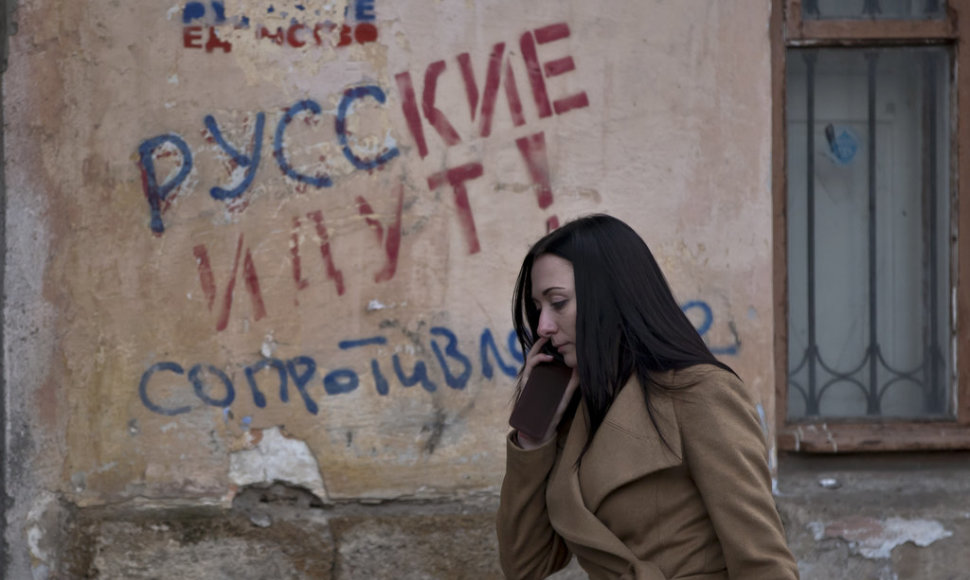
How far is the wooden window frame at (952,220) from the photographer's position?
4.16 metres

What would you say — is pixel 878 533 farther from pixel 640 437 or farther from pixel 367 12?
pixel 367 12

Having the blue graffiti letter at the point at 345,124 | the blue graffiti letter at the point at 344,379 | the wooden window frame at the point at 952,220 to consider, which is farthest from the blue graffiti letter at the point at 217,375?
the wooden window frame at the point at 952,220

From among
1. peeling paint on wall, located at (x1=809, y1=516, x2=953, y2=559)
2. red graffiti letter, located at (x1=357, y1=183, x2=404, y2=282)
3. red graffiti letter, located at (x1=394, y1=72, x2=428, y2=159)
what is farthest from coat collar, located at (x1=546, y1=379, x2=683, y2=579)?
peeling paint on wall, located at (x1=809, y1=516, x2=953, y2=559)

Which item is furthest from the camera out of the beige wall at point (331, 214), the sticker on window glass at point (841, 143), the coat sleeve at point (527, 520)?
the sticker on window glass at point (841, 143)

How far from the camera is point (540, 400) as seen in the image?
8.45 ft

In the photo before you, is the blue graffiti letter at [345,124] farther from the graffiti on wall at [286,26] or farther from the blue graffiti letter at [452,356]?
the blue graffiti letter at [452,356]

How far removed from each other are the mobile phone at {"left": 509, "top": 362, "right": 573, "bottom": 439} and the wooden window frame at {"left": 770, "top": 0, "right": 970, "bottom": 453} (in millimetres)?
1823

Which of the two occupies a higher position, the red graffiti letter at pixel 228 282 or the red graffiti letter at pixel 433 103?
the red graffiti letter at pixel 433 103

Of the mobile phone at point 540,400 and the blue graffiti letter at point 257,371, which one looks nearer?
the mobile phone at point 540,400

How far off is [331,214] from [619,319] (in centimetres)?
185

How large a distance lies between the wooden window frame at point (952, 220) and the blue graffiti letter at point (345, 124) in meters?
1.37

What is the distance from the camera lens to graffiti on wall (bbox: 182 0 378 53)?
403 centimetres

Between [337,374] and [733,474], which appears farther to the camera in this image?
[337,374]

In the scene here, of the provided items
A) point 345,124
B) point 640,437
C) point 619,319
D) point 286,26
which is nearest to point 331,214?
point 345,124
